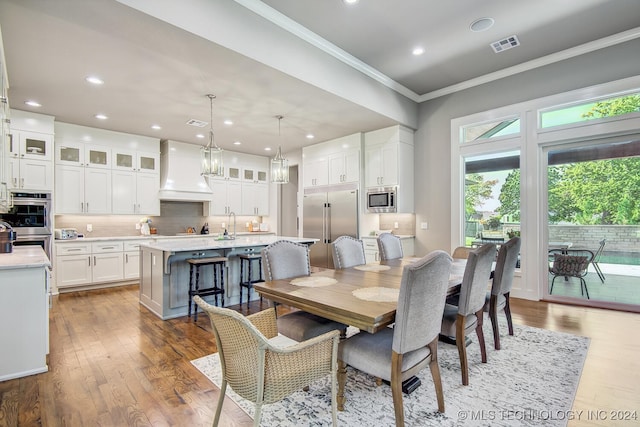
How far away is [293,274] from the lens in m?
2.79

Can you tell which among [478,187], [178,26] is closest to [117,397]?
[178,26]

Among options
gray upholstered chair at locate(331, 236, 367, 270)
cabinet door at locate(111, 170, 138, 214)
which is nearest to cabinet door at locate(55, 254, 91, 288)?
cabinet door at locate(111, 170, 138, 214)

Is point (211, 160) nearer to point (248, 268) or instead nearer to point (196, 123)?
point (248, 268)

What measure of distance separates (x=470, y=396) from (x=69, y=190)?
256 inches

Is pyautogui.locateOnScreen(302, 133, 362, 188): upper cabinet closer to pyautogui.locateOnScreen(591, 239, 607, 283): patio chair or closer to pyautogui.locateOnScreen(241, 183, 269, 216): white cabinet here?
pyautogui.locateOnScreen(241, 183, 269, 216): white cabinet

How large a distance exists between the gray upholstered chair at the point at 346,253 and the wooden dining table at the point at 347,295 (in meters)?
0.15

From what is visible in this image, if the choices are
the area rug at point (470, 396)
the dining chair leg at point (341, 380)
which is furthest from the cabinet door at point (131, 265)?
the dining chair leg at point (341, 380)

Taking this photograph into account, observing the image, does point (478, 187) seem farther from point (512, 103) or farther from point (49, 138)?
point (49, 138)

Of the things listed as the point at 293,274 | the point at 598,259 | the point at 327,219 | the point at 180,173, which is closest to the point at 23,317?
the point at 293,274

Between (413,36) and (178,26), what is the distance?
2585 mm

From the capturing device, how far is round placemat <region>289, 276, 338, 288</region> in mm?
2449

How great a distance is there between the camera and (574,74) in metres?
4.21

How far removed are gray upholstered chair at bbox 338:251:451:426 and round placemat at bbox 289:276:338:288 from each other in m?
0.57

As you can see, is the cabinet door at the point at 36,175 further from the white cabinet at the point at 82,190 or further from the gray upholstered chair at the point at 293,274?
the gray upholstered chair at the point at 293,274
